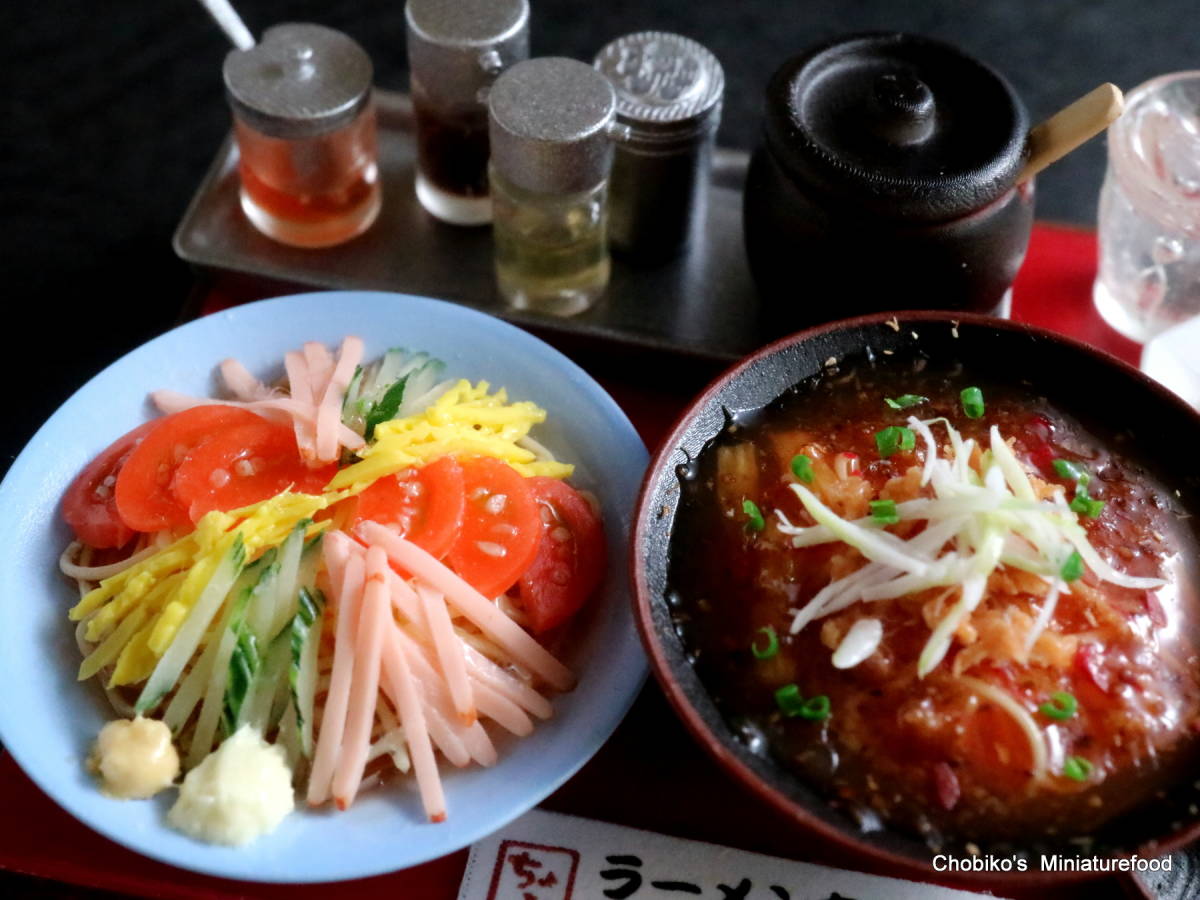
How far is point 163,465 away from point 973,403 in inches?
51.3

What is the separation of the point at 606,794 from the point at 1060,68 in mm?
2575

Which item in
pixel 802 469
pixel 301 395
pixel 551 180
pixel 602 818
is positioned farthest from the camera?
pixel 551 180

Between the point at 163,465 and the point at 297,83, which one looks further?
the point at 297,83

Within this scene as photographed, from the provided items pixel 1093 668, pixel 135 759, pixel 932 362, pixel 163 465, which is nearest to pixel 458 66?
pixel 163 465

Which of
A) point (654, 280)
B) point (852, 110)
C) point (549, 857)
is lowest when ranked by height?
point (549, 857)

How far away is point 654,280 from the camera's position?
8.19ft

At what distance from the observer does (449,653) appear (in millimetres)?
1691

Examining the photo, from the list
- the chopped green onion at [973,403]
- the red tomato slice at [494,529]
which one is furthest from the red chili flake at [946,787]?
the red tomato slice at [494,529]

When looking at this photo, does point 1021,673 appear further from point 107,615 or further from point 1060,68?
point 1060,68

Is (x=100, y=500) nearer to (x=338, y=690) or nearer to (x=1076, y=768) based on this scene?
(x=338, y=690)

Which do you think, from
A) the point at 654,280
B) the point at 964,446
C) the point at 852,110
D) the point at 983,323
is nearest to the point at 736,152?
the point at 654,280

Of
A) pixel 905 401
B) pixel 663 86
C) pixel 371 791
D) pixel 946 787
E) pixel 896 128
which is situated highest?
pixel 896 128

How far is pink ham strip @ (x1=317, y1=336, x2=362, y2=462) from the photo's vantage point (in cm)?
190

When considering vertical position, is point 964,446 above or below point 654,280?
above
